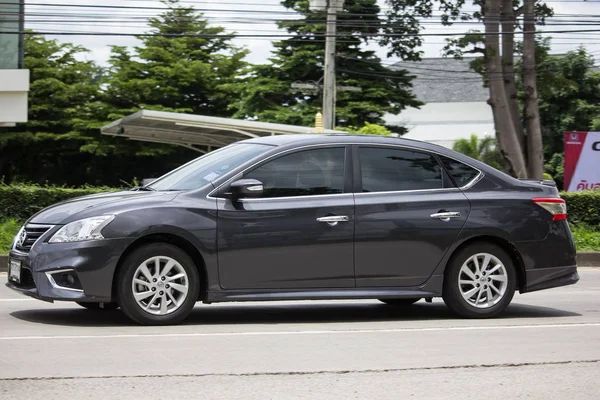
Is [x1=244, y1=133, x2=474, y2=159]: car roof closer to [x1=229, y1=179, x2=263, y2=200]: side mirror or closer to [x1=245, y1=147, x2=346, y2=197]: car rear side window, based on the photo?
[x1=245, y1=147, x2=346, y2=197]: car rear side window

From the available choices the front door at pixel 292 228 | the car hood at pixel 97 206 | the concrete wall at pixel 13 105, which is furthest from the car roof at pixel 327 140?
the concrete wall at pixel 13 105

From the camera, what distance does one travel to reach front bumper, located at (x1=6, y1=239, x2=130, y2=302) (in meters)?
8.16

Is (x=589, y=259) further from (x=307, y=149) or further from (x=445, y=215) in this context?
(x=307, y=149)

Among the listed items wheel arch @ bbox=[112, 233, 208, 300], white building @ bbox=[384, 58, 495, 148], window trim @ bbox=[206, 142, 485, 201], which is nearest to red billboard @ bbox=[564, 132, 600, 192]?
window trim @ bbox=[206, 142, 485, 201]

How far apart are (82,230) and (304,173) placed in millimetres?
1926

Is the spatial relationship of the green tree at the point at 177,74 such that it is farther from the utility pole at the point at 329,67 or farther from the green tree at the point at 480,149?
the utility pole at the point at 329,67

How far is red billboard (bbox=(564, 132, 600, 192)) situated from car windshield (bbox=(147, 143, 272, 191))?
18763 mm

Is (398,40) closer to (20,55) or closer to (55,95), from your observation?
(20,55)

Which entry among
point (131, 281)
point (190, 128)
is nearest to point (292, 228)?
point (131, 281)

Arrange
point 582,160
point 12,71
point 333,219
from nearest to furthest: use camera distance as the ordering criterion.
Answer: point 333,219 < point 582,160 < point 12,71

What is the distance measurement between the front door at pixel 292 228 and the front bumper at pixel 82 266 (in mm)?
879

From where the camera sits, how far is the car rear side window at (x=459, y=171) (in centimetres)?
948

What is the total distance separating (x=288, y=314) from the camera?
9641mm

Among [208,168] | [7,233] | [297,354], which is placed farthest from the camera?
[7,233]
